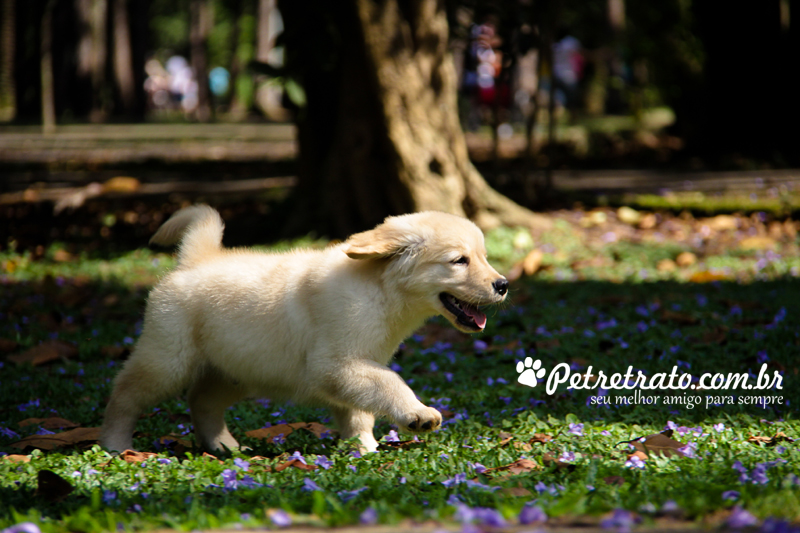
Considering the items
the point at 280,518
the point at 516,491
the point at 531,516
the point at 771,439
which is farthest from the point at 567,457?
the point at 280,518

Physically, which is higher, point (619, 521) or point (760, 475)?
point (619, 521)

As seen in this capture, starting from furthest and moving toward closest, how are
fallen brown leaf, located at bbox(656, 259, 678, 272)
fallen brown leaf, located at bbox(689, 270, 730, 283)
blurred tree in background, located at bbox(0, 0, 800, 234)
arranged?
blurred tree in background, located at bbox(0, 0, 800, 234)
fallen brown leaf, located at bbox(656, 259, 678, 272)
fallen brown leaf, located at bbox(689, 270, 730, 283)

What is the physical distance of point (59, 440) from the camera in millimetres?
4227

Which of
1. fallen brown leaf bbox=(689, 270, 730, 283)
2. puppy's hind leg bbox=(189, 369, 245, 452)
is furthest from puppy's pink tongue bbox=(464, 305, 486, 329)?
fallen brown leaf bbox=(689, 270, 730, 283)

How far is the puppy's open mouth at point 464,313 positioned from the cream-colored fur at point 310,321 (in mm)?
10

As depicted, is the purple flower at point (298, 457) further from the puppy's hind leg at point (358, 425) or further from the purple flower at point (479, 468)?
the purple flower at point (479, 468)

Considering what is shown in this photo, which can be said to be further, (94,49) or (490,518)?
(94,49)

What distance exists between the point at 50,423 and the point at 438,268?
241 cm

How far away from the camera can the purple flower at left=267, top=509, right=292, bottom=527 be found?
8.68ft

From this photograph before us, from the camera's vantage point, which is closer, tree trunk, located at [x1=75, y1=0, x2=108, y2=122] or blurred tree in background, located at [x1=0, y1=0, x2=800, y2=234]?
blurred tree in background, located at [x1=0, y1=0, x2=800, y2=234]

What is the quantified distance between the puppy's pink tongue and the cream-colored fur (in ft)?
0.05

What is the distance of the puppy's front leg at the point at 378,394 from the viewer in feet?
12.3

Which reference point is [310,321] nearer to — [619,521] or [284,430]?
A: [284,430]

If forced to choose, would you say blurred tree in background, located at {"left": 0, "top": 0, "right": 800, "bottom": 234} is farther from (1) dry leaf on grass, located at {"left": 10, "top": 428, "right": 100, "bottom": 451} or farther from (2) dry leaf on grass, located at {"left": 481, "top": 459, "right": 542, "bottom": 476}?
(2) dry leaf on grass, located at {"left": 481, "top": 459, "right": 542, "bottom": 476}
